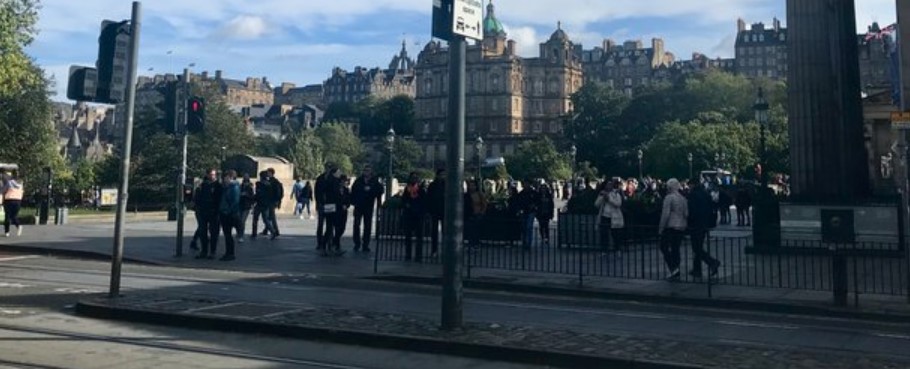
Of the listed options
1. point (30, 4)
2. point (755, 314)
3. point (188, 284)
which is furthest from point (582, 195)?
point (30, 4)

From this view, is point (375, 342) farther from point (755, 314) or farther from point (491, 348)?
point (755, 314)

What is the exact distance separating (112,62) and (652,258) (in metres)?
12.1

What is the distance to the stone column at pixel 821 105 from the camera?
71.7 ft

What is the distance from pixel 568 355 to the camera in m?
7.48

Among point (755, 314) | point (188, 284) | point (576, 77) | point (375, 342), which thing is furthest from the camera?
point (576, 77)

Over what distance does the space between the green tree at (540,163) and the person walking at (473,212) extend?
246 feet

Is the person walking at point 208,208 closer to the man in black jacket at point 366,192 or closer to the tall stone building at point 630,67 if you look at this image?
the man in black jacket at point 366,192

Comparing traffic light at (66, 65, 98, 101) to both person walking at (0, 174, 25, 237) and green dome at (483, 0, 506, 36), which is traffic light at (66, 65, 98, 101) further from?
green dome at (483, 0, 506, 36)

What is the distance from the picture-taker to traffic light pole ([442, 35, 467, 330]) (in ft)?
27.6

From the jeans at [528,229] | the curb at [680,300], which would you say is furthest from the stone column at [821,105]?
the curb at [680,300]

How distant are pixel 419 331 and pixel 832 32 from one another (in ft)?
59.7

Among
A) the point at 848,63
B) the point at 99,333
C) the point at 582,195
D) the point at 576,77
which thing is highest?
the point at 576,77

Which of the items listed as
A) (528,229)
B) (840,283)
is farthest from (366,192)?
(840,283)

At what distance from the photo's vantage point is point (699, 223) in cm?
1525
